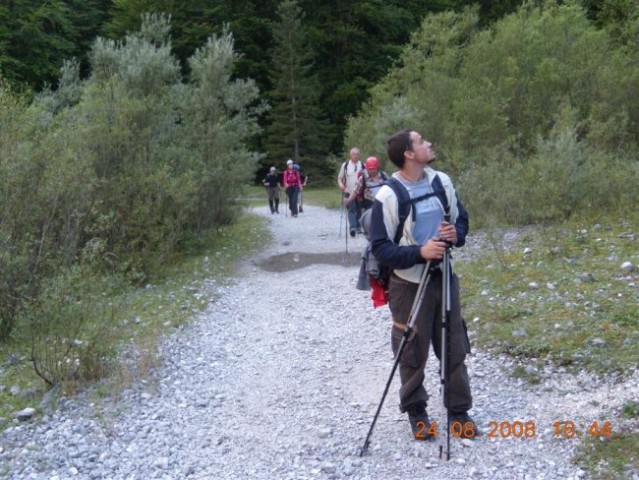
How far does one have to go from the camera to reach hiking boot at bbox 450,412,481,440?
5.81 m

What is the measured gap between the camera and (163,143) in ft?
53.5

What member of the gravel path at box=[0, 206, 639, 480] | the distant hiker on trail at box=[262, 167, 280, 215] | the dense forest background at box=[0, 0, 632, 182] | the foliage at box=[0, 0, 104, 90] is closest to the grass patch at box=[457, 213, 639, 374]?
the gravel path at box=[0, 206, 639, 480]

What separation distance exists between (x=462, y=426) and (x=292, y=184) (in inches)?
842

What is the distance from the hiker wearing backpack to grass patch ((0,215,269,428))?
3203 mm

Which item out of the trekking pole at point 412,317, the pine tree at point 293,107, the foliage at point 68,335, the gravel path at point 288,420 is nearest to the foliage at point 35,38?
the pine tree at point 293,107

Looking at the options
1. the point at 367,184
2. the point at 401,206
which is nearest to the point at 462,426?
the point at 401,206

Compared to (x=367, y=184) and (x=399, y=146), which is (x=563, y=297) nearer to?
(x=399, y=146)

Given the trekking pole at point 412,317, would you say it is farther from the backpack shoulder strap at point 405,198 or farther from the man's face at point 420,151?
the man's face at point 420,151

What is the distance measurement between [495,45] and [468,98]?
2.75 meters

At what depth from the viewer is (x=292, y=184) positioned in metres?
26.8

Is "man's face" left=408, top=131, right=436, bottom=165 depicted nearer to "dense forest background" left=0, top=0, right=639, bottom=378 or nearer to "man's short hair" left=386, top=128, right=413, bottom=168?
"man's short hair" left=386, top=128, right=413, bottom=168

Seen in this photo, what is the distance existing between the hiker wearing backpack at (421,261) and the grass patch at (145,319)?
320 centimetres

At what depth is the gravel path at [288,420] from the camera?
5629 mm

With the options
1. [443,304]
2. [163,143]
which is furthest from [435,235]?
[163,143]
